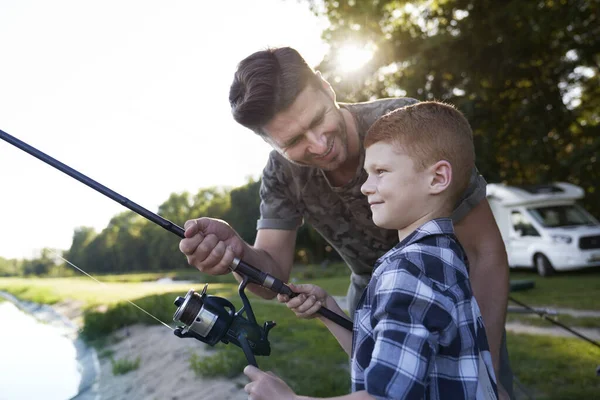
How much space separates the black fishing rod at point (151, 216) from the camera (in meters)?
1.59

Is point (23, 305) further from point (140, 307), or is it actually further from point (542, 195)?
point (542, 195)

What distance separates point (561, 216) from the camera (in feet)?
43.1

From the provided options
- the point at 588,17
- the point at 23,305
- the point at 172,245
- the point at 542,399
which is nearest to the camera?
the point at 23,305

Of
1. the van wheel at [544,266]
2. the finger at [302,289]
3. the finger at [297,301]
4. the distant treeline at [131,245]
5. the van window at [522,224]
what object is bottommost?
the distant treeline at [131,245]

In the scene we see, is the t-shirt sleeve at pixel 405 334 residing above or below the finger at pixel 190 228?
above

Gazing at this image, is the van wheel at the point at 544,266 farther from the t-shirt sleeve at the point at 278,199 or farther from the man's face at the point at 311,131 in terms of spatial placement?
the man's face at the point at 311,131

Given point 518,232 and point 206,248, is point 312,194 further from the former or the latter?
point 518,232

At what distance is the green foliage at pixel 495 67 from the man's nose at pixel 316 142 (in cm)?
828

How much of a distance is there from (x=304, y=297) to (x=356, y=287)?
1.04m

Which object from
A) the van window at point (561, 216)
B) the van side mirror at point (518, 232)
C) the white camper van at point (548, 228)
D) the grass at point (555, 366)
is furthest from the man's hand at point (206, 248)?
the van side mirror at point (518, 232)

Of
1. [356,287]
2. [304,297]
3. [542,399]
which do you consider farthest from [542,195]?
[304,297]

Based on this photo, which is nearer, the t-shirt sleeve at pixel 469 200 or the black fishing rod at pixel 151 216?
the black fishing rod at pixel 151 216

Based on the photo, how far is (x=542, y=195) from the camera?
1296cm

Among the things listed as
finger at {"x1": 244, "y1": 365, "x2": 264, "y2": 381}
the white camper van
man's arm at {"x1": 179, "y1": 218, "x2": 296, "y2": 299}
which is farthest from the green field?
the white camper van
